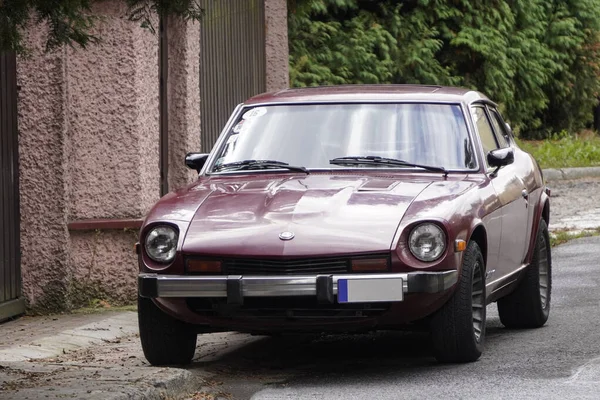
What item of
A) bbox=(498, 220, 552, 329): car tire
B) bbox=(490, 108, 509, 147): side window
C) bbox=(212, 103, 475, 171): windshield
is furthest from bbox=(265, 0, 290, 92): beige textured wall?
bbox=(212, 103, 475, 171): windshield

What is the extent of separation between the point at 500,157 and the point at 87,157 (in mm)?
3732

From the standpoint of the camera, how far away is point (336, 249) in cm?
712

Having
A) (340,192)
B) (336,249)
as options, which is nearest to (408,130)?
(340,192)

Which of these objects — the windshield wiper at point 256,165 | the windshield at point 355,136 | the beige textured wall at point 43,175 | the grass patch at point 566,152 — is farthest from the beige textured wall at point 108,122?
the grass patch at point 566,152

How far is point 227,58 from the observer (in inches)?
548

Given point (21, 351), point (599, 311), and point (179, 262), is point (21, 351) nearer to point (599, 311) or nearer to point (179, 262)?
point (179, 262)

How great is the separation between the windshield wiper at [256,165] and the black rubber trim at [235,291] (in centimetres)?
131

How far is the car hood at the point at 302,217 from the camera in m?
7.18

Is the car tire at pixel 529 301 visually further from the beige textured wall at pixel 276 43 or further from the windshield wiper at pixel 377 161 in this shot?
the beige textured wall at pixel 276 43

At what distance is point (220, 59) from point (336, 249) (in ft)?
22.2

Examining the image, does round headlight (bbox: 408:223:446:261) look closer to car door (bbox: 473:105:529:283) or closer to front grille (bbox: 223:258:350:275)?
front grille (bbox: 223:258:350:275)

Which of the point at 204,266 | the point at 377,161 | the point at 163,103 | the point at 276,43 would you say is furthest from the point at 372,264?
the point at 276,43

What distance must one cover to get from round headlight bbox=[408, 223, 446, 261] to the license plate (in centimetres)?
23

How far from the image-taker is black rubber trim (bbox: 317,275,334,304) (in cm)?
704
